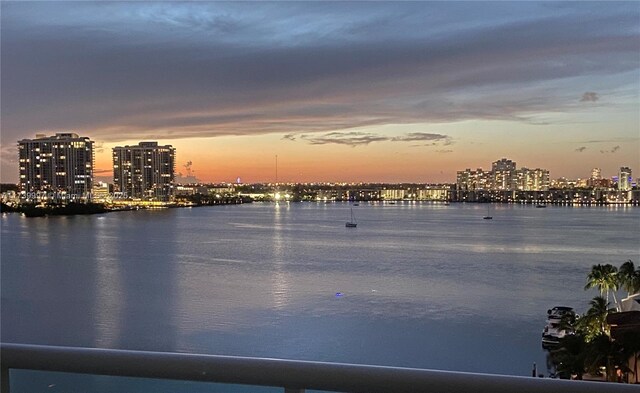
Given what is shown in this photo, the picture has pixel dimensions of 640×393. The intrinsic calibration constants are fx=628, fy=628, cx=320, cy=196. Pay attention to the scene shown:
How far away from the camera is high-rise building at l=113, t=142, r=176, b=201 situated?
3152 inches

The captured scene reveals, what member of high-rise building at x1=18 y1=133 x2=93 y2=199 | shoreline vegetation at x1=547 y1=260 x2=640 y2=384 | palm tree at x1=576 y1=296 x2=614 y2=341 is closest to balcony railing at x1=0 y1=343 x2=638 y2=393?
shoreline vegetation at x1=547 y1=260 x2=640 y2=384

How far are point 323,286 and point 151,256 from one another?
9.91 m

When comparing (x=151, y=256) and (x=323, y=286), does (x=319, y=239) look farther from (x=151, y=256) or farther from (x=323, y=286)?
(x=323, y=286)

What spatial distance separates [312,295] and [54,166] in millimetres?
59758

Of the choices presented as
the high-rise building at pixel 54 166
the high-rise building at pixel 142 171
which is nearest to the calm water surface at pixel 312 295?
the high-rise building at pixel 54 166

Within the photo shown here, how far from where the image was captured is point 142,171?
80062 millimetres

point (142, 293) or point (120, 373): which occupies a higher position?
point (120, 373)

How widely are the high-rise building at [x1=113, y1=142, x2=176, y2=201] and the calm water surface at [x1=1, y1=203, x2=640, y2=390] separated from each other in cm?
5125

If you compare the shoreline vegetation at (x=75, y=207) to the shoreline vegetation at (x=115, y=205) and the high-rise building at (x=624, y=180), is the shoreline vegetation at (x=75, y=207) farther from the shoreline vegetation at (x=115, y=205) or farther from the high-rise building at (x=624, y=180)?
the high-rise building at (x=624, y=180)

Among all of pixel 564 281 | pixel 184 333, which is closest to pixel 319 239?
pixel 564 281

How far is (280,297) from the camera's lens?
Result: 15.5 meters

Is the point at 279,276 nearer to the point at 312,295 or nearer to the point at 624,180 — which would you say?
the point at 312,295

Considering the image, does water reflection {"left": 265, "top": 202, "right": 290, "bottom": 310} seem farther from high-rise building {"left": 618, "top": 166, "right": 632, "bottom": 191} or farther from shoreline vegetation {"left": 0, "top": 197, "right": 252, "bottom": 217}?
high-rise building {"left": 618, "top": 166, "right": 632, "bottom": 191}

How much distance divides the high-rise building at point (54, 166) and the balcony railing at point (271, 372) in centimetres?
7184
